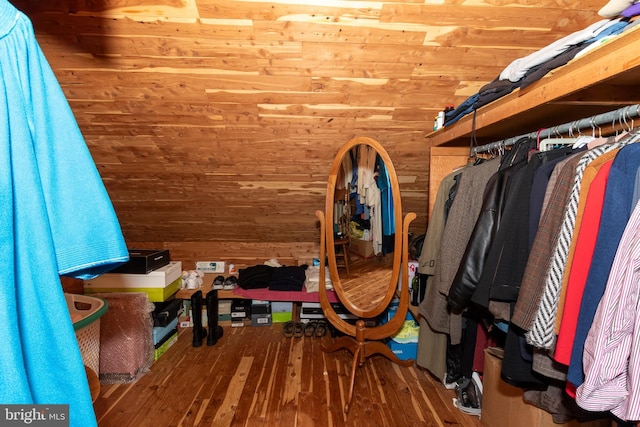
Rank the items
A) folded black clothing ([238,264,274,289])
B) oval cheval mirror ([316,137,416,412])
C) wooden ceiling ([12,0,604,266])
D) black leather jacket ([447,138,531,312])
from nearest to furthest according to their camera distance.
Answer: black leather jacket ([447,138,531,312]) → wooden ceiling ([12,0,604,266]) → oval cheval mirror ([316,137,416,412]) → folded black clothing ([238,264,274,289])

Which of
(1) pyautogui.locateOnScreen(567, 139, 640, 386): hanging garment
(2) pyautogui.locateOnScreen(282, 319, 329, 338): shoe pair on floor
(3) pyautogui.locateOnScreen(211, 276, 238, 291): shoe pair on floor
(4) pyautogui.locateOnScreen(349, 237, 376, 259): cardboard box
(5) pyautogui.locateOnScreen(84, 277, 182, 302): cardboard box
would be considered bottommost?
(2) pyautogui.locateOnScreen(282, 319, 329, 338): shoe pair on floor

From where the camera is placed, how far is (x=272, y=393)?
Answer: 188 cm

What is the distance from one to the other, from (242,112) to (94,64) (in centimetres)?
81

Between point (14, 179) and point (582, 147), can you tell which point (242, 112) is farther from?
point (582, 147)

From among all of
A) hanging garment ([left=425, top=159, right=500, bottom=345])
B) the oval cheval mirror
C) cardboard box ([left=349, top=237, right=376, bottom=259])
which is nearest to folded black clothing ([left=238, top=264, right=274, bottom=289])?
the oval cheval mirror

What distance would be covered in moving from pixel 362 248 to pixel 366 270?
152 millimetres

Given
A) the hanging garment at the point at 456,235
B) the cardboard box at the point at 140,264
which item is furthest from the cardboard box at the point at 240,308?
the hanging garment at the point at 456,235

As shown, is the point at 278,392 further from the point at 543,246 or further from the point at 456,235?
the point at 543,246

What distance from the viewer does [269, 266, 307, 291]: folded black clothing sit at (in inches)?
107

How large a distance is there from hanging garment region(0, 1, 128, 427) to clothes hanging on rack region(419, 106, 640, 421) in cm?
110

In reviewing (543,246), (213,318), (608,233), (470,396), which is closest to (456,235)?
(543,246)

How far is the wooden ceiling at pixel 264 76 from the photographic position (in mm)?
1402

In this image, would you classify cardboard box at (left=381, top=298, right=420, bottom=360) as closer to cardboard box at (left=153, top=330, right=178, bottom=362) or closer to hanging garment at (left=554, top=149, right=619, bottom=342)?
hanging garment at (left=554, top=149, right=619, bottom=342)

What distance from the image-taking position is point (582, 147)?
1062mm
